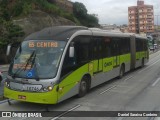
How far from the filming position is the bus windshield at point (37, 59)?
35.4ft

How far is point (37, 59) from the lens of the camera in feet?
36.3

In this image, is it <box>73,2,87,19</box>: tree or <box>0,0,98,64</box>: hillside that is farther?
<box>73,2,87,19</box>: tree

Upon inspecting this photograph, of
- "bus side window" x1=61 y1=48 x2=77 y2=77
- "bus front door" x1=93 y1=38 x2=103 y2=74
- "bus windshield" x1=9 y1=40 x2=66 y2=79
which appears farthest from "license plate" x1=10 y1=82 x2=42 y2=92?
"bus front door" x1=93 y1=38 x2=103 y2=74

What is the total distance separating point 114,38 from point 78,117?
865cm

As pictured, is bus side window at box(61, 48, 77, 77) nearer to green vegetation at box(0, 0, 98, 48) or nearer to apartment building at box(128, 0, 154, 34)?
green vegetation at box(0, 0, 98, 48)

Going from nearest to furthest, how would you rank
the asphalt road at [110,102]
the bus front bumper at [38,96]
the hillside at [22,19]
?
the bus front bumper at [38,96], the asphalt road at [110,102], the hillside at [22,19]

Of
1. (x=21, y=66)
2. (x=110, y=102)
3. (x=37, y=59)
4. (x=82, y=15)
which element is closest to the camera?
(x=37, y=59)

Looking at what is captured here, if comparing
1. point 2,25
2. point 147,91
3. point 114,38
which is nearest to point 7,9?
point 2,25

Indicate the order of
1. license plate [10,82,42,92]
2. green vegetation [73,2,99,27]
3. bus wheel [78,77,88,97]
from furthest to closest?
green vegetation [73,2,99,27] < bus wheel [78,77,88,97] < license plate [10,82,42,92]

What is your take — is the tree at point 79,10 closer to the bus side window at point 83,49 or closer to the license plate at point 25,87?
the bus side window at point 83,49

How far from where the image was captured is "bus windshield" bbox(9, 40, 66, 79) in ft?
35.4

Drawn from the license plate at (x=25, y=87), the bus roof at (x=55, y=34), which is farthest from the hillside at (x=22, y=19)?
the license plate at (x=25, y=87)

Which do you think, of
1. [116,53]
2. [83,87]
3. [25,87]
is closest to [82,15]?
[116,53]

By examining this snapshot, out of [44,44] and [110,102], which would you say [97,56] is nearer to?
[110,102]
